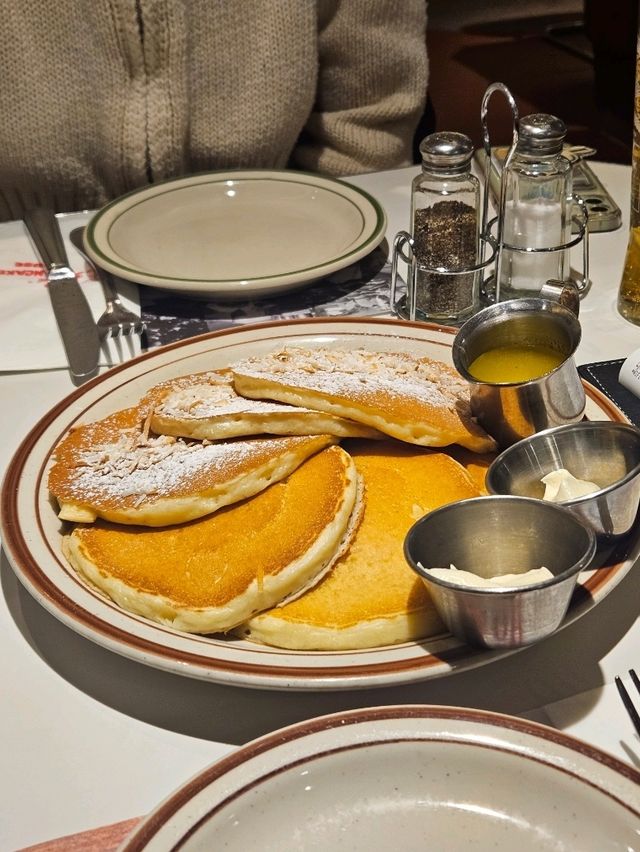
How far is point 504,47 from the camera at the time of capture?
6645 millimetres

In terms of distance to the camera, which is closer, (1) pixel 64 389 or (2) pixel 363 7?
(1) pixel 64 389

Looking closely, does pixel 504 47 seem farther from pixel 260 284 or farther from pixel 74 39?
pixel 260 284

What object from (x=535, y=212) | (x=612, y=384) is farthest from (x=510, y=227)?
(x=612, y=384)

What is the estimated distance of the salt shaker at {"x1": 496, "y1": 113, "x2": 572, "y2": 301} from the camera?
1515 millimetres

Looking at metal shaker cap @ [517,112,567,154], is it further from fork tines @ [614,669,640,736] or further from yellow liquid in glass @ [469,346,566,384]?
fork tines @ [614,669,640,736]

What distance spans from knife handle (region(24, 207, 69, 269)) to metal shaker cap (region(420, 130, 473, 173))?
707 millimetres

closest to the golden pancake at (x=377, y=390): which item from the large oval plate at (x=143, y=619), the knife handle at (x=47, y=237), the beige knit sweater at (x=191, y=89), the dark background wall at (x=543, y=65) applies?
the large oval plate at (x=143, y=619)

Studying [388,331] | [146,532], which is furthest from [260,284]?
[146,532]

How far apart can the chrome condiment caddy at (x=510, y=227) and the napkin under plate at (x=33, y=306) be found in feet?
1.62

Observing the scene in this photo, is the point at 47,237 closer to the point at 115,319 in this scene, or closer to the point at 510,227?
the point at 115,319

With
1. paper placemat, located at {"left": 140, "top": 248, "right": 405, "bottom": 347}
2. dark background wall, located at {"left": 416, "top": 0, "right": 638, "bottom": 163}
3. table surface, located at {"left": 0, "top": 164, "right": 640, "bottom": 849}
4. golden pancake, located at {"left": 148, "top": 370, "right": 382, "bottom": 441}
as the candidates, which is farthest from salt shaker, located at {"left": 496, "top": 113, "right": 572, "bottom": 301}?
dark background wall, located at {"left": 416, "top": 0, "right": 638, "bottom": 163}

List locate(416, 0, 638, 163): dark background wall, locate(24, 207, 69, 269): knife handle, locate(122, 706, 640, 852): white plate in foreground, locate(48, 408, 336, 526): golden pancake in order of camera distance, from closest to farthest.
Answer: locate(122, 706, 640, 852): white plate in foreground < locate(48, 408, 336, 526): golden pancake < locate(24, 207, 69, 269): knife handle < locate(416, 0, 638, 163): dark background wall

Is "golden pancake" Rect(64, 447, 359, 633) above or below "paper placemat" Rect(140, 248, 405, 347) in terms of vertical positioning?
above

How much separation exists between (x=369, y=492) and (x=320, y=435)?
0.33 ft
